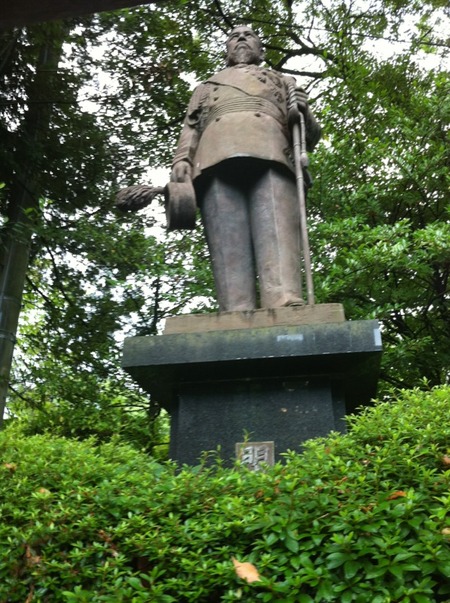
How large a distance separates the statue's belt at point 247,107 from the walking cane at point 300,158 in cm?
11

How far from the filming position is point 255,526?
225cm

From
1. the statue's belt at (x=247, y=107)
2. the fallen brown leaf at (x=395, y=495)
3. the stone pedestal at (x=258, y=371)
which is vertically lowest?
the fallen brown leaf at (x=395, y=495)

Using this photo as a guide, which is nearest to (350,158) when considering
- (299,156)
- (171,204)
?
(299,156)

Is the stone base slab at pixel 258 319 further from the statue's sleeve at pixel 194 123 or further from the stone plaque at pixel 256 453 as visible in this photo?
the statue's sleeve at pixel 194 123

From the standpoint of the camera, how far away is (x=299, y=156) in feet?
14.1

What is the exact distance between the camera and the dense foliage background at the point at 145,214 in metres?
7.07

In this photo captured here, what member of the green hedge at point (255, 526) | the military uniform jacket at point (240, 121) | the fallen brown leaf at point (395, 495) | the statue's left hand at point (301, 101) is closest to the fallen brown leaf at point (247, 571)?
the green hedge at point (255, 526)

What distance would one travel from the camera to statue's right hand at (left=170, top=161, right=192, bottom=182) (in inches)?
172

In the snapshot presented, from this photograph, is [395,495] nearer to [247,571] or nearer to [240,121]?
[247,571]

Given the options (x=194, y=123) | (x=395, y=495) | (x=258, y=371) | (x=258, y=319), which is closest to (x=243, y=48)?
(x=194, y=123)

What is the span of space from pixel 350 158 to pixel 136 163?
3006mm

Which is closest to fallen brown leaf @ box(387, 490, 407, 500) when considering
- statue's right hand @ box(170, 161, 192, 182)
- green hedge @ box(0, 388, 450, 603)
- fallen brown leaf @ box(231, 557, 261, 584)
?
green hedge @ box(0, 388, 450, 603)

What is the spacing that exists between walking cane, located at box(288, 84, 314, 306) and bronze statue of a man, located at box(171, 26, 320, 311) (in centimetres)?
7

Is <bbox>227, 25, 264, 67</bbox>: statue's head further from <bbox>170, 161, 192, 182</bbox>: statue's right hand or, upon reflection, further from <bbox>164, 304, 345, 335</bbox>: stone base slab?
<bbox>164, 304, 345, 335</bbox>: stone base slab
